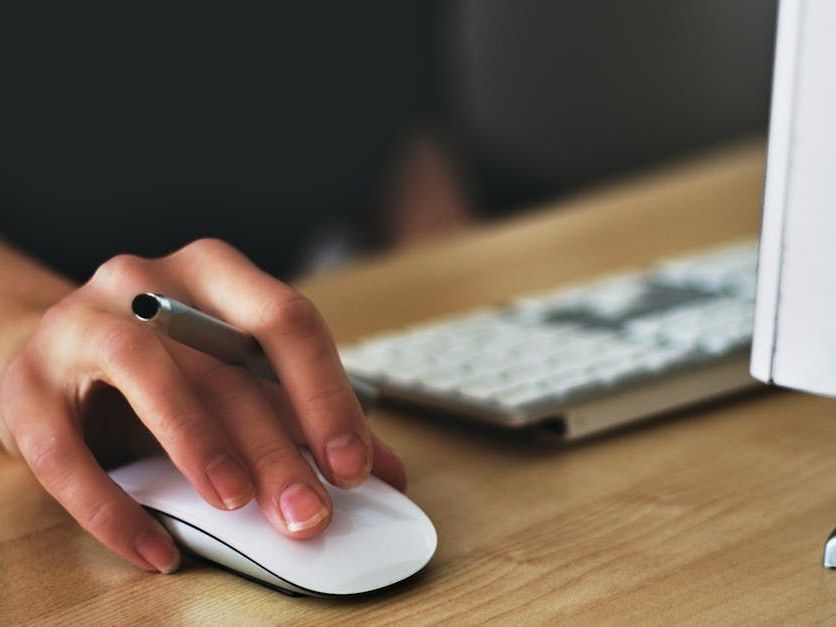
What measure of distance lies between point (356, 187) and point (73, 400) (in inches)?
63.9

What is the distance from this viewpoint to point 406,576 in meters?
0.45

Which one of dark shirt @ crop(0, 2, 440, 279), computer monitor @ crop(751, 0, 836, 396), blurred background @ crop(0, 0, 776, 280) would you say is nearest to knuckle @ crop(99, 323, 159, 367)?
computer monitor @ crop(751, 0, 836, 396)

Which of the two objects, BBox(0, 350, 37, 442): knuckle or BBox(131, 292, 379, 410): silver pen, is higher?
BBox(131, 292, 379, 410): silver pen

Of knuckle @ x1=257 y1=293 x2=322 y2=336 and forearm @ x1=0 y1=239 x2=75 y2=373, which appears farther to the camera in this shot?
forearm @ x1=0 y1=239 x2=75 y2=373

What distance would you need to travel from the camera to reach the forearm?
0.60 metres

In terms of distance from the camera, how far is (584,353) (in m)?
0.67

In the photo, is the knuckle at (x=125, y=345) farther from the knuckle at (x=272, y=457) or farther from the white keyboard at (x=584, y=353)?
the white keyboard at (x=584, y=353)

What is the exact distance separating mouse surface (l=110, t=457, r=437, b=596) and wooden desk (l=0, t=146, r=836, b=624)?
1cm

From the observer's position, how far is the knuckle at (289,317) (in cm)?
49

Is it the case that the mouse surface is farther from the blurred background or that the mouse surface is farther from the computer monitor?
the blurred background

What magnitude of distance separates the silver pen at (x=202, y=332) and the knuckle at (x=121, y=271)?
5cm

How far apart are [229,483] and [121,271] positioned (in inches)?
4.8

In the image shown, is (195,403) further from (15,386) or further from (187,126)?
(187,126)

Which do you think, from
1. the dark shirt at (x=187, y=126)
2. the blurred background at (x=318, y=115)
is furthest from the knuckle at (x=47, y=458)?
the blurred background at (x=318, y=115)
